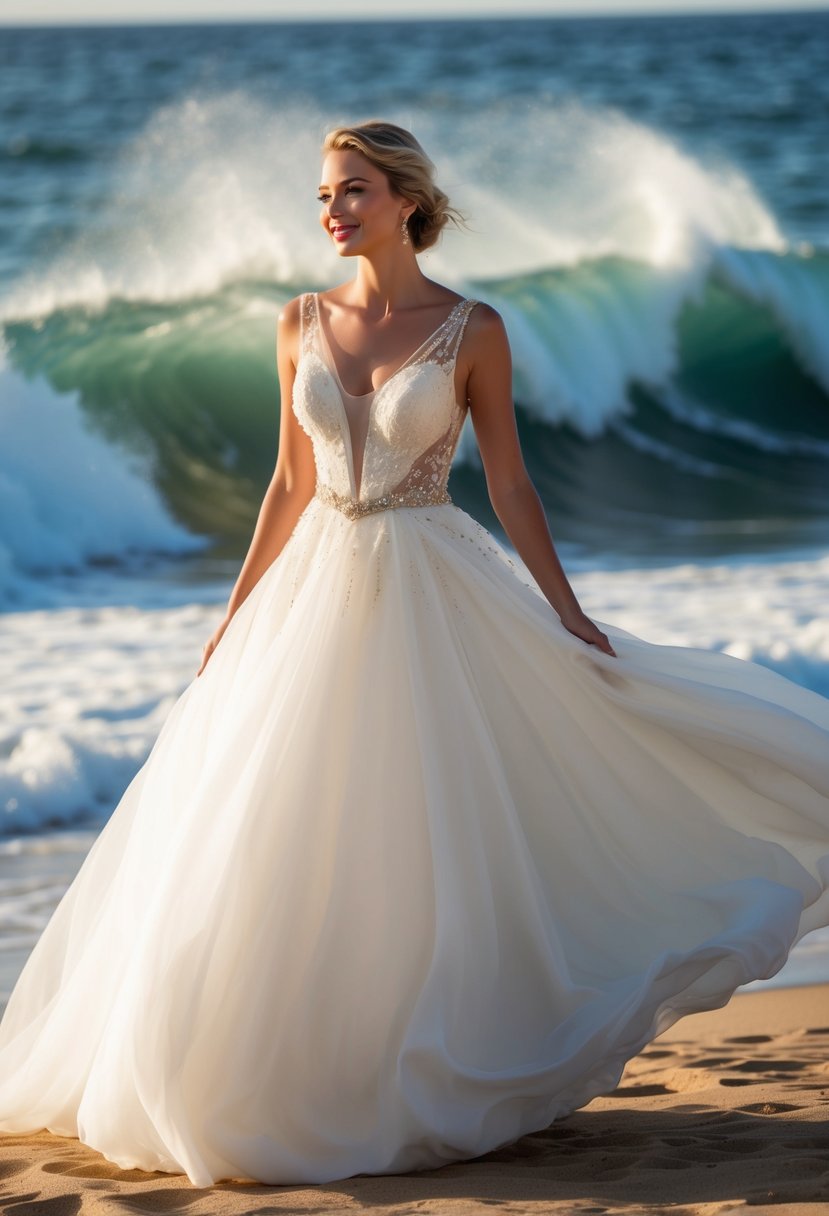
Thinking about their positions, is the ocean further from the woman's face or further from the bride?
the woman's face

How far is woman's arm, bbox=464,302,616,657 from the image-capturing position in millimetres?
3547

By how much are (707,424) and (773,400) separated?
128 centimetres

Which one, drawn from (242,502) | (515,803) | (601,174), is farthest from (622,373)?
(515,803)

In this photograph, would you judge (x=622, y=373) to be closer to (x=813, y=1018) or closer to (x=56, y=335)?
(x=56, y=335)

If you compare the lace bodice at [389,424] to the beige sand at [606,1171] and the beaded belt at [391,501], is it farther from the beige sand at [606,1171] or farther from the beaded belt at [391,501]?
the beige sand at [606,1171]

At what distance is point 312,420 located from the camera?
3.58 m

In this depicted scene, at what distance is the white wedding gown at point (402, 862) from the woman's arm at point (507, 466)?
0.05 metres

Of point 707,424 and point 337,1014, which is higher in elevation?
point 707,424

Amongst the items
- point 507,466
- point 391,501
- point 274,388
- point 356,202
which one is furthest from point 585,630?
point 274,388

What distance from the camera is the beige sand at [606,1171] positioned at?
2.93m

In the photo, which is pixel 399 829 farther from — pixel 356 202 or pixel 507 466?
pixel 356 202

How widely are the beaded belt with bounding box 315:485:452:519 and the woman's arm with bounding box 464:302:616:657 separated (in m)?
0.13

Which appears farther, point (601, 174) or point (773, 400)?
point (601, 174)

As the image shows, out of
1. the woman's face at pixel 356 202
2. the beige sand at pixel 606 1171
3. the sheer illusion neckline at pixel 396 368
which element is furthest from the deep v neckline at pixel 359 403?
the beige sand at pixel 606 1171
